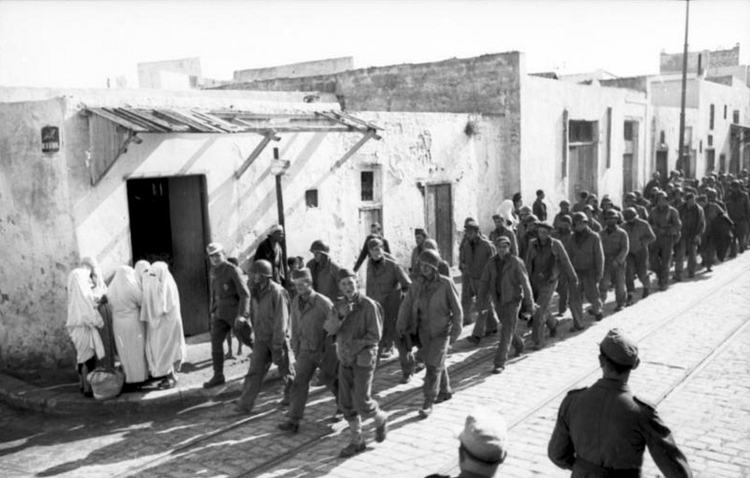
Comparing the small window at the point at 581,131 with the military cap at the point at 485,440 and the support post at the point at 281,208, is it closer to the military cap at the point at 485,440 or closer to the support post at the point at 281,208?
the support post at the point at 281,208

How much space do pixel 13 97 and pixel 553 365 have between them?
986 centimetres

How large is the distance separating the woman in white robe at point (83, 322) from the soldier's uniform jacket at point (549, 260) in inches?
245

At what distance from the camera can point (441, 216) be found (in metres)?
16.8

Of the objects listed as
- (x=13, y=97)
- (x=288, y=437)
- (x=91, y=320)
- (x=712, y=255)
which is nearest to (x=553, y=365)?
(x=288, y=437)

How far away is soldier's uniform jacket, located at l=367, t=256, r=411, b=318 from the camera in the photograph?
30.6ft

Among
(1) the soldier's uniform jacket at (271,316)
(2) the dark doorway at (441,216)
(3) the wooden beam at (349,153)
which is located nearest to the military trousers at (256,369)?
(1) the soldier's uniform jacket at (271,316)

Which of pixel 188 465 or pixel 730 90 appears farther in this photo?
pixel 730 90

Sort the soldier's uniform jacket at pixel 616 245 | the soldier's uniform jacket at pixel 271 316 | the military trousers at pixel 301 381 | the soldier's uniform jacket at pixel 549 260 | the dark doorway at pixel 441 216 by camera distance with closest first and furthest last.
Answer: the military trousers at pixel 301 381 < the soldier's uniform jacket at pixel 271 316 < the soldier's uniform jacket at pixel 549 260 < the soldier's uniform jacket at pixel 616 245 < the dark doorway at pixel 441 216

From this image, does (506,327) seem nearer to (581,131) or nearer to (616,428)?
(616,428)

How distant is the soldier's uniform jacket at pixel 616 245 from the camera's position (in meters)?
12.3

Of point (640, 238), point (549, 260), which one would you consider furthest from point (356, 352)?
point (640, 238)

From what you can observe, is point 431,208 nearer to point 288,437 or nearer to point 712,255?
point 712,255

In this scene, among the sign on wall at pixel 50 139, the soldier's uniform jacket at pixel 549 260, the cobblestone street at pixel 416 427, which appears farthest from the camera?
the soldier's uniform jacket at pixel 549 260

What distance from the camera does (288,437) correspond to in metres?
7.18
